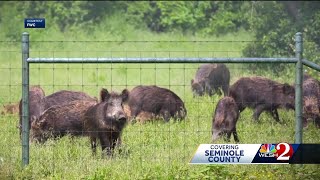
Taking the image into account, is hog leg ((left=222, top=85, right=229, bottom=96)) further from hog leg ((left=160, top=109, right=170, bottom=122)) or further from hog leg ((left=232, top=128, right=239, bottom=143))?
hog leg ((left=232, top=128, right=239, bottom=143))

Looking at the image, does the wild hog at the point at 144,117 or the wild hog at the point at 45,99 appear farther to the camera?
the wild hog at the point at 144,117

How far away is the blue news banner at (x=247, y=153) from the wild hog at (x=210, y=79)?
6.06m

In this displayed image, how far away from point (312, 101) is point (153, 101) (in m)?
2.92

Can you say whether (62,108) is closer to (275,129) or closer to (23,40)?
(23,40)

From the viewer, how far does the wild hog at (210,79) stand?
15.6 meters

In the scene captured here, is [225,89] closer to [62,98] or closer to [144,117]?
[144,117]

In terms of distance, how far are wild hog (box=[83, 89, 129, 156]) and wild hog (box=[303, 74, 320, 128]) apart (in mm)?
3217

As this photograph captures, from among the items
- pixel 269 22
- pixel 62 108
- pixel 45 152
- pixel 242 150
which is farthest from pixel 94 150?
pixel 269 22

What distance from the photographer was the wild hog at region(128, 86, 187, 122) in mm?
13617

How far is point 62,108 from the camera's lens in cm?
1148

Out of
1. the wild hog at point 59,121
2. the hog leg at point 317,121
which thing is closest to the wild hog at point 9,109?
the wild hog at point 59,121

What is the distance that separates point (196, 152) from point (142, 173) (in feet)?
2.24

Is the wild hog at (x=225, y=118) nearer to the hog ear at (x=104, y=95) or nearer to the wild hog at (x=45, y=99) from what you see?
the hog ear at (x=104, y=95)

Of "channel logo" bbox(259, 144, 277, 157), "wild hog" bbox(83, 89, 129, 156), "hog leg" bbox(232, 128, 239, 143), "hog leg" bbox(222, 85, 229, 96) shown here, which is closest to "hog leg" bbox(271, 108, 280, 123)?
"hog leg" bbox(232, 128, 239, 143)
